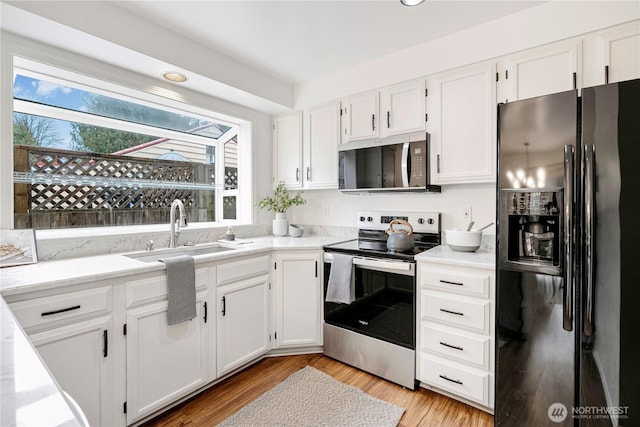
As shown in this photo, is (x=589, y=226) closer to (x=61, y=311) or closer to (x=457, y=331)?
(x=457, y=331)

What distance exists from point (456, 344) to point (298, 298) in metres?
1.23

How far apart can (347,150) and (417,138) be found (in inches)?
24.9

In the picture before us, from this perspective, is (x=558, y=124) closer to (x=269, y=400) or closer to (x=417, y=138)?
(x=417, y=138)

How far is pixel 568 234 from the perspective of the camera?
141cm

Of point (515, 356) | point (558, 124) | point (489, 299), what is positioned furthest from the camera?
point (489, 299)

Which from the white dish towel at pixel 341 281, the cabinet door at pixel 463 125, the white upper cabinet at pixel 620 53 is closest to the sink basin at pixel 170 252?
the white dish towel at pixel 341 281

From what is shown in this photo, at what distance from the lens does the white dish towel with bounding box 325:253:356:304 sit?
7.54ft

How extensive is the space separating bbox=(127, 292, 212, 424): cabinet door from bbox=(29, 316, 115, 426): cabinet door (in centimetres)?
9

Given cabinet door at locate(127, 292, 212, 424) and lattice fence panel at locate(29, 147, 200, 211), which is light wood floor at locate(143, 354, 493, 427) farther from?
lattice fence panel at locate(29, 147, 200, 211)

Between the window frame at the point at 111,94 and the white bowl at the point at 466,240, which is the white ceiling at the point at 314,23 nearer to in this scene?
the window frame at the point at 111,94

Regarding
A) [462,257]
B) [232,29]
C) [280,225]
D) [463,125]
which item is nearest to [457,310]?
[462,257]

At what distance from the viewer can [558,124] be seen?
146 centimetres

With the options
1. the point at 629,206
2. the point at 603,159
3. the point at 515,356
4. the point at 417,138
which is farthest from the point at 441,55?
the point at 515,356

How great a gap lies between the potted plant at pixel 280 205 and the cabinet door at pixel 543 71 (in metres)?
2.00
